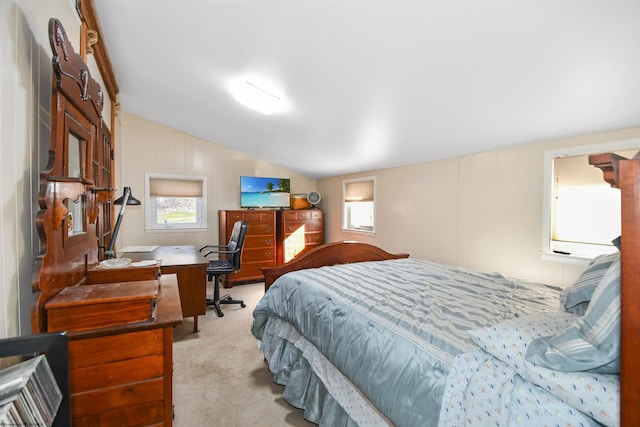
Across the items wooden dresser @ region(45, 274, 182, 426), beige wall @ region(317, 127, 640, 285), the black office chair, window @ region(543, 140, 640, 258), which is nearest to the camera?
wooden dresser @ region(45, 274, 182, 426)

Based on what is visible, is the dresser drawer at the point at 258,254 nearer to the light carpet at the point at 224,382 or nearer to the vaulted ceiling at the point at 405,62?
the light carpet at the point at 224,382

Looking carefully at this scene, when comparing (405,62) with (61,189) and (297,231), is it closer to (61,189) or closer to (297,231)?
(61,189)

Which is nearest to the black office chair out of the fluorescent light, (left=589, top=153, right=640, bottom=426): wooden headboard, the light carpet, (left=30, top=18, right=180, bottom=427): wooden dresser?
the light carpet

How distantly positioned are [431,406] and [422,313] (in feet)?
1.71

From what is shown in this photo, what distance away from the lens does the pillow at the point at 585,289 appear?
1259 mm

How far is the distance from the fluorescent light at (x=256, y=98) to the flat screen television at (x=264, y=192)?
2.19 metres

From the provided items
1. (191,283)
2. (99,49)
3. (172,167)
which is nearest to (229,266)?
(191,283)

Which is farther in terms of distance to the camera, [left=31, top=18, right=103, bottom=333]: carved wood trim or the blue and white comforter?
the blue and white comforter

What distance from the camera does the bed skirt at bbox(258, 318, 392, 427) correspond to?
1.41 metres

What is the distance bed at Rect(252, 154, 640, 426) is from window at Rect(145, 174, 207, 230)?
3030mm

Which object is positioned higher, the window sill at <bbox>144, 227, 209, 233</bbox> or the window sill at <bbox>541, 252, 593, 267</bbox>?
the window sill at <bbox>144, 227, 209, 233</bbox>

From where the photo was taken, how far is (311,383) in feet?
5.96

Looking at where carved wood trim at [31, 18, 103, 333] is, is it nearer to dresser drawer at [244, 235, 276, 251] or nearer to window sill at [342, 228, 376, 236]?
dresser drawer at [244, 235, 276, 251]

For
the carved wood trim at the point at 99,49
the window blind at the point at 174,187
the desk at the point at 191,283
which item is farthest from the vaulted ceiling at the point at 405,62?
the desk at the point at 191,283
